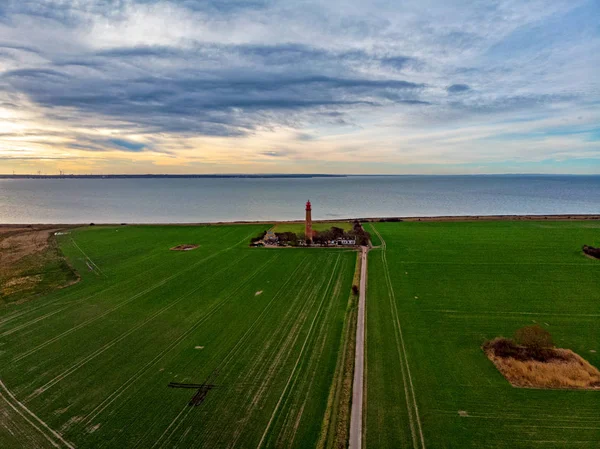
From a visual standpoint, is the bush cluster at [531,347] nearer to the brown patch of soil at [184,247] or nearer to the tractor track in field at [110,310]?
the tractor track in field at [110,310]

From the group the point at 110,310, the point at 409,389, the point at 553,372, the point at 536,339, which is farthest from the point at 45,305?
the point at 553,372

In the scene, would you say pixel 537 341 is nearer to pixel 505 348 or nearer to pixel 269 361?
pixel 505 348

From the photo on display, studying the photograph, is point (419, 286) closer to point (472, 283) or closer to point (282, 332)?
point (472, 283)

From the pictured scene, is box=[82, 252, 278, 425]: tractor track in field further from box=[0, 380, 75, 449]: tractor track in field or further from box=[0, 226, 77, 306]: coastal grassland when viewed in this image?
box=[0, 226, 77, 306]: coastal grassland

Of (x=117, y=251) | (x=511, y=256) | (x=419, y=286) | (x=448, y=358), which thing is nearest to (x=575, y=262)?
(x=511, y=256)

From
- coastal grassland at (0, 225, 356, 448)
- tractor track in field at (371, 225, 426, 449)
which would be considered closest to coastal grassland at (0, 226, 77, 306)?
coastal grassland at (0, 225, 356, 448)
